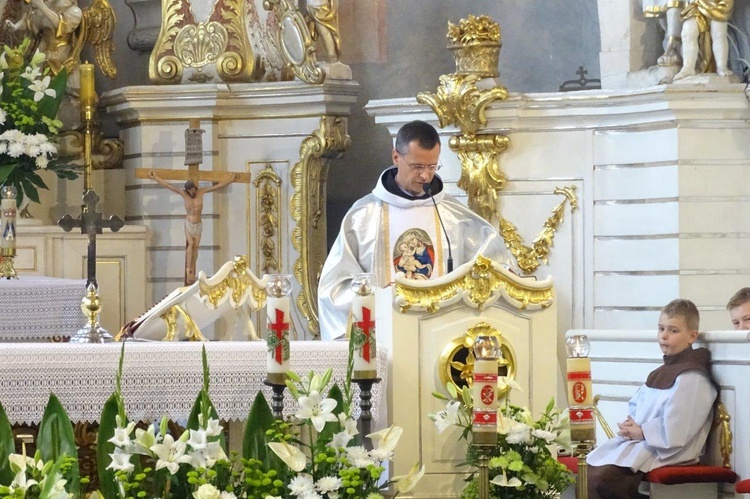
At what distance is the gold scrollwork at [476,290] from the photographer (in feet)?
17.3

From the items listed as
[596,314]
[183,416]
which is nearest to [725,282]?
[596,314]

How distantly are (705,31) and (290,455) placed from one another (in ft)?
20.5

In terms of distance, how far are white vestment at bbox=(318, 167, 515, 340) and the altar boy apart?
0.87 m

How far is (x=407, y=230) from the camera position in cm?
667

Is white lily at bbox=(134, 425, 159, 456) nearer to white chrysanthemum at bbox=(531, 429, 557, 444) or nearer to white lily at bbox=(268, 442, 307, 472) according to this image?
white lily at bbox=(268, 442, 307, 472)

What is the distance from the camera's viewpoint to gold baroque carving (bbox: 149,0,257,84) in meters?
10.5

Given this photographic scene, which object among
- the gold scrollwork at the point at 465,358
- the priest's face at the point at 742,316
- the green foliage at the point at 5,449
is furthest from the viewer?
the priest's face at the point at 742,316

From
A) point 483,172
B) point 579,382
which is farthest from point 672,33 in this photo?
point 579,382

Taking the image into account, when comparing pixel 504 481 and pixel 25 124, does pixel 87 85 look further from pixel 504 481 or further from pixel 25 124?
pixel 504 481

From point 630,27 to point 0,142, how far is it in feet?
13.2

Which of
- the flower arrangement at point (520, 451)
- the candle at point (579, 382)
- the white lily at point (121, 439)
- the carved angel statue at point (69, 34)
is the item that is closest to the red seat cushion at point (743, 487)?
the flower arrangement at point (520, 451)

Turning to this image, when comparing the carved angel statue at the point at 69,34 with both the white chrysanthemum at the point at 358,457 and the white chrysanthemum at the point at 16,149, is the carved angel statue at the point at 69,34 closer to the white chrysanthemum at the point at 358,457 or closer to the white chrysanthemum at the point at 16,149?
the white chrysanthemum at the point at 16,149

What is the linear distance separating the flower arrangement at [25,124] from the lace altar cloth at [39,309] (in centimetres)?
92

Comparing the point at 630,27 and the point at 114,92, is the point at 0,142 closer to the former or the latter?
the point at 114,92
